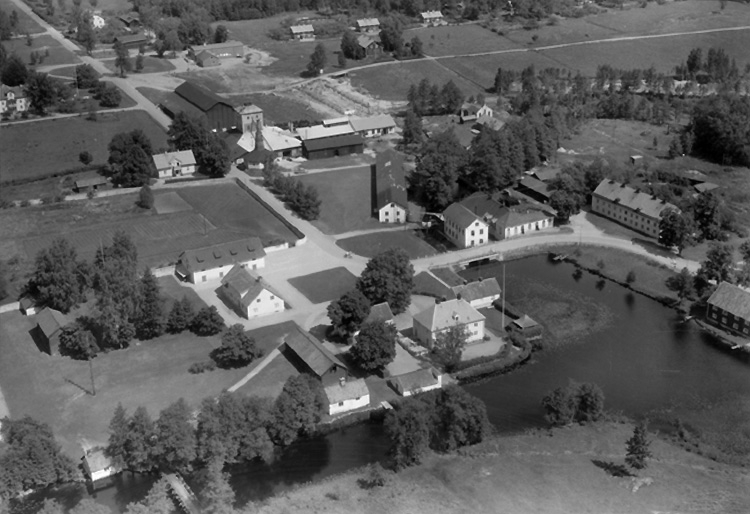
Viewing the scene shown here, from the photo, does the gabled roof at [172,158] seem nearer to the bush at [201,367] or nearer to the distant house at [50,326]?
the distant house at [50,326]

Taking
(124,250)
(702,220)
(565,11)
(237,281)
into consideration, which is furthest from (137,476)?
(565,11)

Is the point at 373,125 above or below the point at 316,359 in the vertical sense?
above

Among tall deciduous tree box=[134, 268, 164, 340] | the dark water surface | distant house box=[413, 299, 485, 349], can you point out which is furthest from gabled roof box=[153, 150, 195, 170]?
distant house box=[413, 299, 485, 349]

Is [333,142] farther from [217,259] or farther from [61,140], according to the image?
[61,140]

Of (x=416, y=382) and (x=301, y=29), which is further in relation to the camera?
(x=301, y=29)

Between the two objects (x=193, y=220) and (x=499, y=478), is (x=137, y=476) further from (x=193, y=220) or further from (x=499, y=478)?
(x=193, y=220)

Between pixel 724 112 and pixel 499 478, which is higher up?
pixel 724 112

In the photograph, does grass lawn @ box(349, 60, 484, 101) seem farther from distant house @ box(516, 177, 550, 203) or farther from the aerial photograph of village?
distant house @ box(516, 177, 550, 203)

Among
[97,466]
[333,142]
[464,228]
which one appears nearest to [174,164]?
[333,142]

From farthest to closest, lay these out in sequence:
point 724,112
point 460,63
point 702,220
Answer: point 460,63, point 724,112, point 702,220
